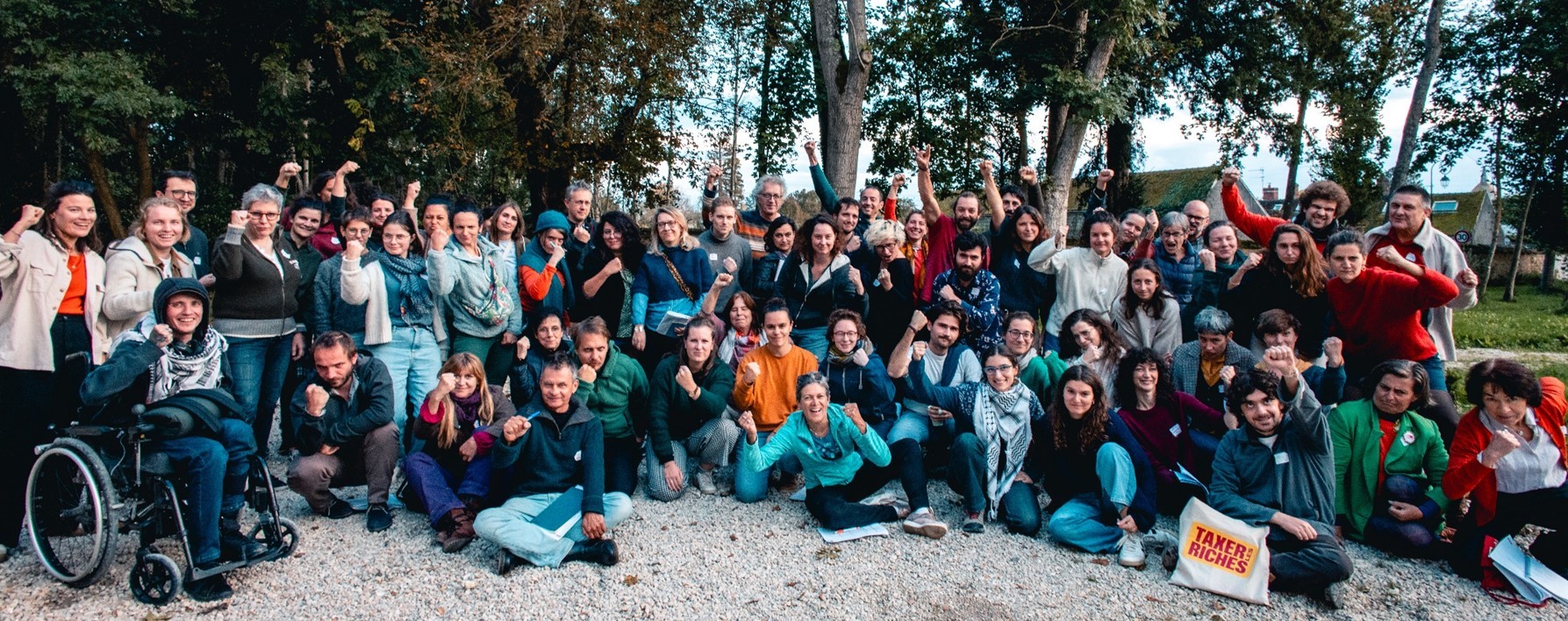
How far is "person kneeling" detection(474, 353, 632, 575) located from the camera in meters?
4.15

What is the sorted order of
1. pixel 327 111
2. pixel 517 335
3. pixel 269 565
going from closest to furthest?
1. pixel 269 565
2. pixel 517 335
3. pixel 327 111

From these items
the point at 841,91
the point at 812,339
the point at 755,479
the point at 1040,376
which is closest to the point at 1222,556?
the point at 1040,376

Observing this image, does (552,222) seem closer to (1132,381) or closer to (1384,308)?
(1132,381)

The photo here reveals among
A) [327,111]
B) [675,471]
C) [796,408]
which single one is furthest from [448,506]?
[327,111]

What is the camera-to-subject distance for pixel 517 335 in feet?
18.3

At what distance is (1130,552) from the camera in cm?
418

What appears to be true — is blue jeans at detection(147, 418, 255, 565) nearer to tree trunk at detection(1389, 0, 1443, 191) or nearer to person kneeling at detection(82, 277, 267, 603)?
person kneeling at detection(82, 277, 267, 603)

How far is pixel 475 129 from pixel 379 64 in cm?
171

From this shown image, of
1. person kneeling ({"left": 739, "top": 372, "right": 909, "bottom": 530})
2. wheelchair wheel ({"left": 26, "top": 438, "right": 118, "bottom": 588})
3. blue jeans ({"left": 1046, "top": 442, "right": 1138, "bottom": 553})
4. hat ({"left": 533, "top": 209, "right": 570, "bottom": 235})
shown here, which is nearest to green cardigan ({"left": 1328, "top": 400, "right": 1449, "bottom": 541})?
blue jeans ({"left": 1046, "top": 442, "right": 1138, "bottom": 553})

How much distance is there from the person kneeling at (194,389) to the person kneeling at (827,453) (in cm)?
245

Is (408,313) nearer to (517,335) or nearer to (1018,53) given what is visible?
(517,335)

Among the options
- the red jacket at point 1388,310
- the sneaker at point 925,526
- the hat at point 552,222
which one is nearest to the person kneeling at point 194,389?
the hat at point 552,222

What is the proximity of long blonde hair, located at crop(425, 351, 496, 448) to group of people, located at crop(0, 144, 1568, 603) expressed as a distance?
0.02m

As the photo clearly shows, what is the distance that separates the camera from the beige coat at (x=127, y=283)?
4332mm
